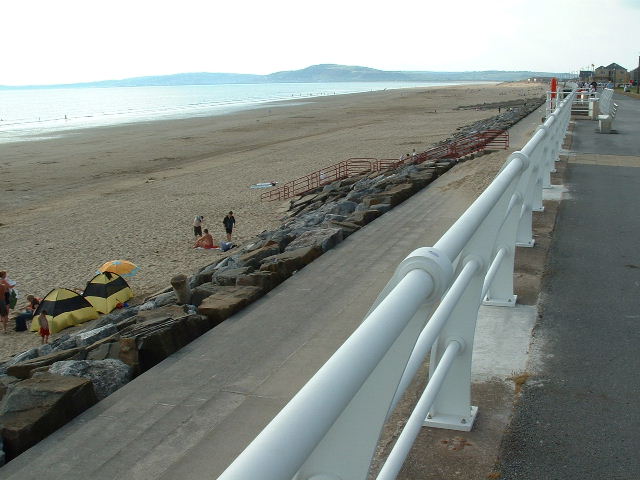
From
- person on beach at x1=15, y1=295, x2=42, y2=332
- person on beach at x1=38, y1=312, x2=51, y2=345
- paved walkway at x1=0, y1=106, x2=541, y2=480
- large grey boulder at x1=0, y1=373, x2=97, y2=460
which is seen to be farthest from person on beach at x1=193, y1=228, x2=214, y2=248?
large grey boulder at x1=0, y1=373, x2=97, y2=460

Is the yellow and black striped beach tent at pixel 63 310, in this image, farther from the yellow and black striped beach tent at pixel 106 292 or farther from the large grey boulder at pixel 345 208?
the large grey boulder at pixel 345 208

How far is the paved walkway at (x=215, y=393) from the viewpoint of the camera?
379cm

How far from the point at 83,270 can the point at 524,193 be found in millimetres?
13511

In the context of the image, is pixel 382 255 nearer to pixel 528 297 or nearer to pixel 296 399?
pixel 528 297

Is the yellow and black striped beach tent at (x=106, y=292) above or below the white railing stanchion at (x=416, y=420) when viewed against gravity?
below

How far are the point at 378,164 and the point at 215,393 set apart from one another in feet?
76.8

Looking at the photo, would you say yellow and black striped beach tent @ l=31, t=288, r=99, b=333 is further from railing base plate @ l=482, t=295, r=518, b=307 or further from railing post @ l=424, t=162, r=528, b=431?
railing post @ l=424, t=162, r=528, b=431

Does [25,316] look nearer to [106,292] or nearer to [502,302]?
[106,292]

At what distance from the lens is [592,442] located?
9.81 ft

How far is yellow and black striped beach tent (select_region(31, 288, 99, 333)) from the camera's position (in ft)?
38.7

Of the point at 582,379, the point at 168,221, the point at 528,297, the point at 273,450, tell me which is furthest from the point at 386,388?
the point at 168,221

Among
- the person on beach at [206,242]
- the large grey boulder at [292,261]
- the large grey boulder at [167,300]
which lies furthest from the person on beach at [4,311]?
the large grey boulder at [292,261]

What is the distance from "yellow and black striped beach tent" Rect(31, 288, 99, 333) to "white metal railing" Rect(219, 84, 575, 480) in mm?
10047

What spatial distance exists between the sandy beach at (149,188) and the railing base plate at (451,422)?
32.0 feet
